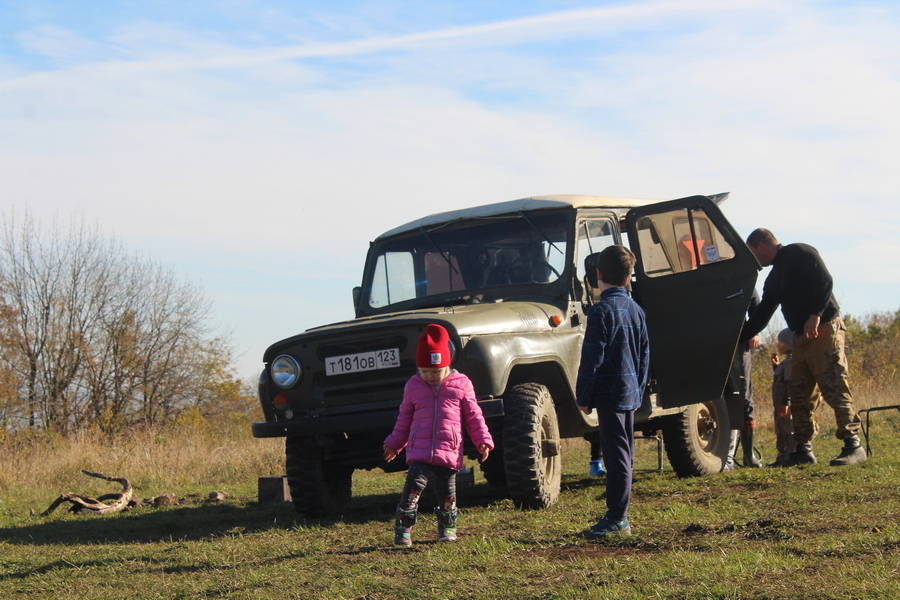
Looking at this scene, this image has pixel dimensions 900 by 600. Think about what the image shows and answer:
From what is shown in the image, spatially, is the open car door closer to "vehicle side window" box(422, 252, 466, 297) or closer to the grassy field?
the grassy field

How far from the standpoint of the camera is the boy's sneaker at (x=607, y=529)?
17.4ft

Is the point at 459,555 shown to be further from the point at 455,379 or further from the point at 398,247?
the point at 398,247

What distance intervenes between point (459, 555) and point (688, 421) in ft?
13.5

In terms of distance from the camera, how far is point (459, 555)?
511 cm

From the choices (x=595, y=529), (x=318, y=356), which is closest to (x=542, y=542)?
(x=595, y=529)

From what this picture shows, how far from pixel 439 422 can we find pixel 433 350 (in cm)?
42

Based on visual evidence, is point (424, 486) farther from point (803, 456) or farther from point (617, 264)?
point (803, 456)

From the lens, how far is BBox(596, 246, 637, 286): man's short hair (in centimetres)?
556

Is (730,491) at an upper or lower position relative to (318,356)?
lower

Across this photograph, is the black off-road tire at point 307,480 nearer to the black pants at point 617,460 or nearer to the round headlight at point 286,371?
the round headlight at point 286,371

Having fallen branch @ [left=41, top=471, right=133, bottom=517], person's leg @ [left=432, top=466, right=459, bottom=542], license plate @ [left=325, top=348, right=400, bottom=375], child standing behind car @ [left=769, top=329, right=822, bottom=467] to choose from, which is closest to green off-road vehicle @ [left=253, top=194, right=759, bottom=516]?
license plate @ [left=325, top=348, right=400, bottom=375]

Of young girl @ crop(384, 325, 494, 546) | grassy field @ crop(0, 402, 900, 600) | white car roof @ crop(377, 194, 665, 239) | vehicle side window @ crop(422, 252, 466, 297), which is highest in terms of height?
white car roof @ crop(377, 194, 665, 239)

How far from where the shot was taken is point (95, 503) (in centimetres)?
929

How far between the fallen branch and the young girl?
14.6 ft
